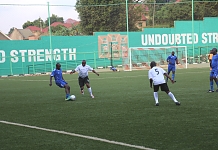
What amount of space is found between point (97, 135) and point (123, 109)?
14.5ft

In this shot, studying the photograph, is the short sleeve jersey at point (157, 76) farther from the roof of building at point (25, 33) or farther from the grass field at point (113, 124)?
the roof of building at point (25, 33)

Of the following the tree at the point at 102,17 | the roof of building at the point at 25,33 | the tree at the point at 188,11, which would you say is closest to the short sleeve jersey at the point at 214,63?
the tree at the point at 102,17

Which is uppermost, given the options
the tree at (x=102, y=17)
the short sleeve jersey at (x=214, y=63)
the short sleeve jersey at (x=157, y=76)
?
the tree at (x=102, y=17)

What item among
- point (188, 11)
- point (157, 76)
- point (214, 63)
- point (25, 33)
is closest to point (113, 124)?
point (157, 76)

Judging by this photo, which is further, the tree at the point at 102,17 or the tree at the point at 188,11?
the tree at the point at 188,11

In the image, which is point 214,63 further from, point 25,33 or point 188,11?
point 25,33

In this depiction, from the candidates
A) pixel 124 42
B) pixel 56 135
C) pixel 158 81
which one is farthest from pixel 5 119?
pixel 124 42

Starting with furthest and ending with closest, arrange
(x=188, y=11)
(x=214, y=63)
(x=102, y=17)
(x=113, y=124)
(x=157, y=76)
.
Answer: (x=188, y=11) < (x=102, y=17) < (x=214, y=63) < (x=157, y=76) < (x=113, y=124)

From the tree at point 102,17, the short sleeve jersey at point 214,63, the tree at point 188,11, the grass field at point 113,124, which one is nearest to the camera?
the grass field at point 113,124

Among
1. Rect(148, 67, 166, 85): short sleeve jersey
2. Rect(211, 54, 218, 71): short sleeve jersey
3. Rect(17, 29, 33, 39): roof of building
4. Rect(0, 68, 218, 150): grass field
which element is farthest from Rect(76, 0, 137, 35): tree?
Rect(148, 67, 166, 85): short sleeve jersey

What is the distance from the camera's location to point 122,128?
10.1 metres

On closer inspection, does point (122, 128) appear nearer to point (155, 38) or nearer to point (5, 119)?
point (5, 119)

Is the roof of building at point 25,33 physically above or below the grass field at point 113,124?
above

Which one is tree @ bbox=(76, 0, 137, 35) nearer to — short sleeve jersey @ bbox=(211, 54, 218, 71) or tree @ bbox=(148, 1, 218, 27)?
tree @ bbox=(148, 1, 218, 27)
